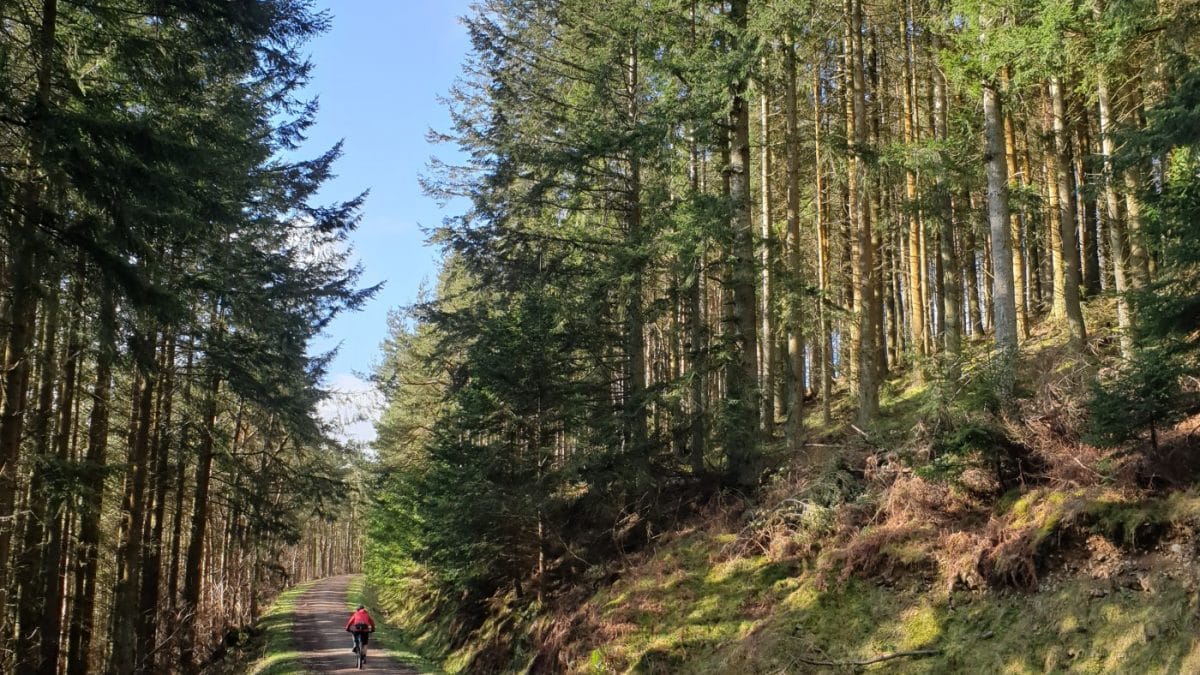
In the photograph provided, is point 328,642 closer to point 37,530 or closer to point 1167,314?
point 37,530

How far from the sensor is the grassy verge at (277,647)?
15932 millimetres

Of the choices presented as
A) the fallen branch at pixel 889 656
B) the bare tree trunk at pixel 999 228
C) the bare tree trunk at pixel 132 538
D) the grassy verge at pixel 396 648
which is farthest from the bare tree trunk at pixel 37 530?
A: the bare tree trunk at pixel 999 228

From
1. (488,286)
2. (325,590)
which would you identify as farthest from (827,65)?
(325,590)

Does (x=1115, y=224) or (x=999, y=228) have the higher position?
(x=1115, y=224)

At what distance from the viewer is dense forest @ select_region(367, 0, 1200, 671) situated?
9125mm

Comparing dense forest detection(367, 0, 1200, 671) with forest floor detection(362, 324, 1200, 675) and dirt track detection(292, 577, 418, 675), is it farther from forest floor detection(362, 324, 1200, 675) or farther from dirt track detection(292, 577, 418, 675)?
dirt track detection(292, 577, 418, 675)

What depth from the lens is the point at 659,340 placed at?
25469 millimetres

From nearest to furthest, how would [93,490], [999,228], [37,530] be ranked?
[93,490]
[999,228]
[37,530]

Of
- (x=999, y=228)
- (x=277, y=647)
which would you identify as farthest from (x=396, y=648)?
(x=999, y=228)

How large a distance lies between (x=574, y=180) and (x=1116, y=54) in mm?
11811

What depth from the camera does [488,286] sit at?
1981 cm

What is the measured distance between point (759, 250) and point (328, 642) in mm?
16502

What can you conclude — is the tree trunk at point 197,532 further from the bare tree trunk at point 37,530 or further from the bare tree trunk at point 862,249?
the bare tree trunk at point 862,249

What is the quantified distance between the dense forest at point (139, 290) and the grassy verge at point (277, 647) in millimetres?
1511
